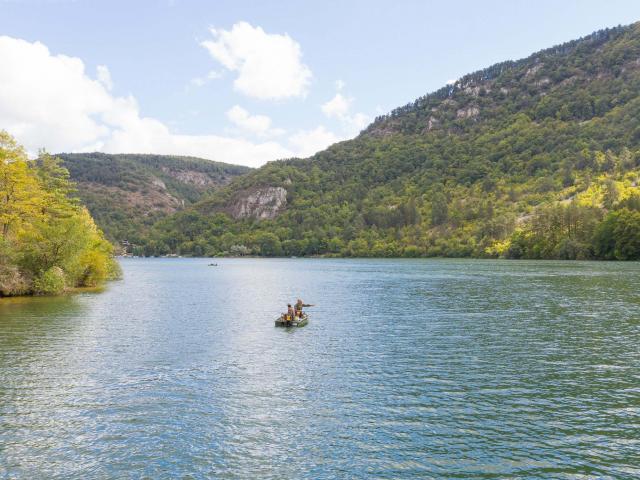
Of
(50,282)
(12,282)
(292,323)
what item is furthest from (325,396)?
(50,282)

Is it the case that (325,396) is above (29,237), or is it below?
below

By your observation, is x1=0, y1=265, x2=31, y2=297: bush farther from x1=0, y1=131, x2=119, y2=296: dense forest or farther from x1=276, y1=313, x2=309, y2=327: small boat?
x1=276, y1=313, x2=309, y2=327: small boat

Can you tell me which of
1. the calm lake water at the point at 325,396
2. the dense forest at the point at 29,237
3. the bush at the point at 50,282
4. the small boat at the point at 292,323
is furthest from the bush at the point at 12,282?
the small boat at the point at 292,323

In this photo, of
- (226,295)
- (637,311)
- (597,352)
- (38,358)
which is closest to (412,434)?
(597,352)

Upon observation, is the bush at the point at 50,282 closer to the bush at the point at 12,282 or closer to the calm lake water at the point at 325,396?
the bush at the point at 12,282

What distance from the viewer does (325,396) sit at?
27766 mm

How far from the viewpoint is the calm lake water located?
63.8 ft

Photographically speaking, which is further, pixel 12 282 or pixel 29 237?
pixel 29 237

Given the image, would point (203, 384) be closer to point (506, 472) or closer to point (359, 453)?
point (359, 453)

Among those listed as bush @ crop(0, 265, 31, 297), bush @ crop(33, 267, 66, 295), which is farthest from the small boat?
bush @ crop(0, 265, 31, 297)

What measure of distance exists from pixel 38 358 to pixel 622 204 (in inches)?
7199

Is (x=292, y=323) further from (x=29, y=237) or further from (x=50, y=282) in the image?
(x=29, y=237)

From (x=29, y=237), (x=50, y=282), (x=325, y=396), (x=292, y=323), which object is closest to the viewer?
(x=325, y=396)

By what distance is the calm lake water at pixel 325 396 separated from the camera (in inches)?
765
